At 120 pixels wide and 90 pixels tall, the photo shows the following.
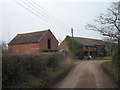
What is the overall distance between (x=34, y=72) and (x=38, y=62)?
80 centimetres

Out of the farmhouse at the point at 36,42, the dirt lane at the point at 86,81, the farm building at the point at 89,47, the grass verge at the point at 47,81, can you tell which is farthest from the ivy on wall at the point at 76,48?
the grass verge at the point at 47,81

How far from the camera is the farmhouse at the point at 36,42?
1275 inches

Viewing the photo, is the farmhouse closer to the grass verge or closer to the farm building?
the farm building

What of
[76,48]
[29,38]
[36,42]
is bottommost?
[76,48]

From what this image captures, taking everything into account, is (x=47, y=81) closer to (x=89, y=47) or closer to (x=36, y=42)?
(x=36, y=42)

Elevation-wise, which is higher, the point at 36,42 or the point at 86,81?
the point at 36,42

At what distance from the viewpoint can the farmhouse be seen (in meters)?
32.4

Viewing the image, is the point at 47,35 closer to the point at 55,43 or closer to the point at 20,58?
the point at 55,43

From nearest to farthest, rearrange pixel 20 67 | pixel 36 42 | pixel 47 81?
pixel 20 67 → pixel 47 81 → pixel 36 42

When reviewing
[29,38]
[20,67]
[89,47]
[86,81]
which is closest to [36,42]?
[29,38]

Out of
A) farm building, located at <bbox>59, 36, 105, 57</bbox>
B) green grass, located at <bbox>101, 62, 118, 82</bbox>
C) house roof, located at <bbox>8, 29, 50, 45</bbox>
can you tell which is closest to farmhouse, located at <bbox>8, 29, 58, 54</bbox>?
house roof, located at <bbox>8, 29, 50, 45</bbox>

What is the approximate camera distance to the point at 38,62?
493 inches

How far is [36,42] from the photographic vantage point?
106 ft

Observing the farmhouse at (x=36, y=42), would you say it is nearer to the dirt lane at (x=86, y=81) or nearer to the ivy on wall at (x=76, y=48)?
the ivy on wall at (x=76, y=48)
